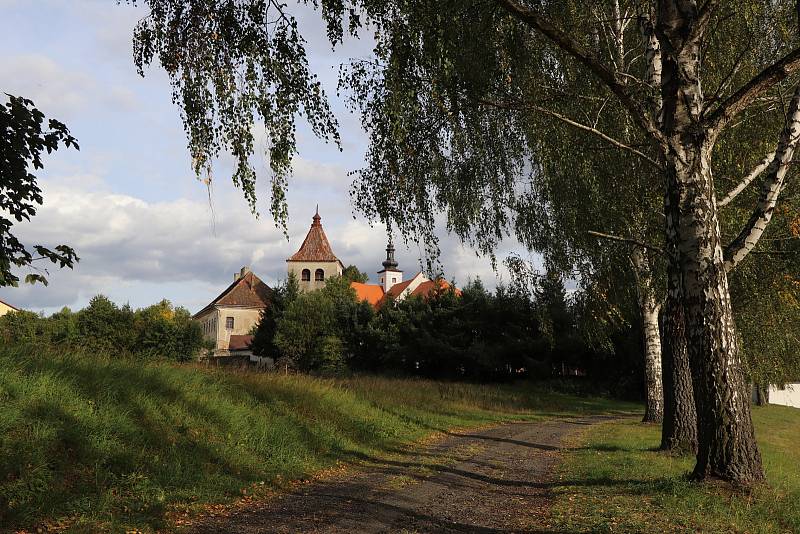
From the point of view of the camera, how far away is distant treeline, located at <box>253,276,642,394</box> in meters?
37.6

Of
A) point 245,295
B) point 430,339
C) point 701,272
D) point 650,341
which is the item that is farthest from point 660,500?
point 245,295

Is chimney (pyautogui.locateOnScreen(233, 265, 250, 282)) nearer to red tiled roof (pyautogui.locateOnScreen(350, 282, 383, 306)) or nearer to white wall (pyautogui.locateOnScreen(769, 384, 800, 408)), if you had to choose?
red tiled roof (pyautogui.locateOnScreen(350, 282, 383, 306))

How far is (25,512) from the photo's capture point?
5805 millimetres

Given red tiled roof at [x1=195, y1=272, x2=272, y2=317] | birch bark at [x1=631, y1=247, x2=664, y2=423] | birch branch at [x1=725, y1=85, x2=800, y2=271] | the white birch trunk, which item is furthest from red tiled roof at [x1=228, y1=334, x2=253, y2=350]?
birch branch at [x1=725, y1=85, x2=800, y2=271]

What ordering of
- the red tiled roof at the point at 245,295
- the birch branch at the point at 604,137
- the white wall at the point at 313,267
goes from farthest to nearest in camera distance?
the white wall at the point at 313,267 < the red tiled roof at the point at 245,295 < the birch branch at the point at 604,137

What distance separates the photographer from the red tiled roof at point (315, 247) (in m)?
87.2

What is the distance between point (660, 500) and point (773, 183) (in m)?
4.88

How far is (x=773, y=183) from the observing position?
8734 mm

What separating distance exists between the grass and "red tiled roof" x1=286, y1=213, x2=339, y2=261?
77550 mm

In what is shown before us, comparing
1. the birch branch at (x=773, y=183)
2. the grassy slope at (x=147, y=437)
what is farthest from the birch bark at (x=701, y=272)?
the grassy slope at (x=147, y=437)

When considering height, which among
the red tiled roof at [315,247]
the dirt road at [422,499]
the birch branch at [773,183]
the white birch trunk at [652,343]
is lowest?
the dirt road at [422,499]

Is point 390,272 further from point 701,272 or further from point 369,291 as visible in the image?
point 701,272

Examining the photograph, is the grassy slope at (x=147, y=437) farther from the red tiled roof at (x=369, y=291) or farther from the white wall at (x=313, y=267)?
the red tiled roof at (x=369, y=291)

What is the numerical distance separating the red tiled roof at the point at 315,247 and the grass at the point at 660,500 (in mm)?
77550
